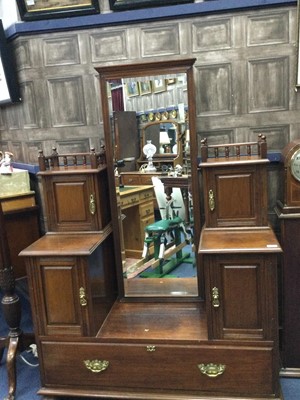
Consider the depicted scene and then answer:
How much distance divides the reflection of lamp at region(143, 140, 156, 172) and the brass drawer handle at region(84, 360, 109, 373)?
1.04m

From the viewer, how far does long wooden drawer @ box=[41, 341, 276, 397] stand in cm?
191

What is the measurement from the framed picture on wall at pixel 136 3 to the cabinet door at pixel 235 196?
916mm

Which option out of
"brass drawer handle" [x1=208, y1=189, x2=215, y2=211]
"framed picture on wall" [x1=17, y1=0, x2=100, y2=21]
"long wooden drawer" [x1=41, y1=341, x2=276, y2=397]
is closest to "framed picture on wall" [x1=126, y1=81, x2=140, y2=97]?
"framed picture on wall" [x1=17, y1=0, x2=100, y2=21]

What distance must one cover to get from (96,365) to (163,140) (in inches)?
48.7

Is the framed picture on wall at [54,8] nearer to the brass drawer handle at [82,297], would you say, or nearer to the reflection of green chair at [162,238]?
the reflection of green chair at [162,238]

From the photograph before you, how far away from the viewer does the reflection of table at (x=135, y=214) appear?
234 centimetres

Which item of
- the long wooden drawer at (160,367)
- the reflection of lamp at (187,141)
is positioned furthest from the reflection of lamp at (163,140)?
the long wooden drawer at (160,367)

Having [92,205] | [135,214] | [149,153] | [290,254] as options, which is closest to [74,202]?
[92,205]

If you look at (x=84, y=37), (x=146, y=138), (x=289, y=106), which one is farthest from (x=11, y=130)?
(x=289, y=106)

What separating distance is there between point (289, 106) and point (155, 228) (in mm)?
1003

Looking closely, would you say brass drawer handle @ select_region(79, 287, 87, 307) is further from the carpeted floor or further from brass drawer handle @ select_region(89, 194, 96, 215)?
the carpeted floor

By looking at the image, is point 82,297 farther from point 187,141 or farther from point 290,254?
point 290,254

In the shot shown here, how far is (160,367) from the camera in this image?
6.57 feet

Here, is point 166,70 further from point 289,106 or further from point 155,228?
point 155,228
